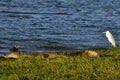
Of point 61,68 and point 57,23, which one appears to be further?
point 57,23

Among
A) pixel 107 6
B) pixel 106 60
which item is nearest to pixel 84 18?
pixel 107 6

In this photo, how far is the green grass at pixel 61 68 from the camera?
8.95 meters

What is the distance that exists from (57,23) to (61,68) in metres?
15.2

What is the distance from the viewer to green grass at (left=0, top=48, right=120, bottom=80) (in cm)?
895

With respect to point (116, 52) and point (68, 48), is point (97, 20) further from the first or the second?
point (116, 52)

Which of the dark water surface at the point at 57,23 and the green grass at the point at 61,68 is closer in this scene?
the green grass at the point at 61,68

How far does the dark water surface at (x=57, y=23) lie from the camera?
1880 centimetres

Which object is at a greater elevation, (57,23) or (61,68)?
(61,68)

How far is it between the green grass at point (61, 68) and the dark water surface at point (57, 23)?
20.5ft

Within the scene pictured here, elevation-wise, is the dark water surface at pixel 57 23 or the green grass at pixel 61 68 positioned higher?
the green grass at pixel 61 68

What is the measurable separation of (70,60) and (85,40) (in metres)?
8.86

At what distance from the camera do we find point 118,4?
35.5m

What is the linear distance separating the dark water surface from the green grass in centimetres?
626

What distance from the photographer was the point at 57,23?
24859 millimetres
